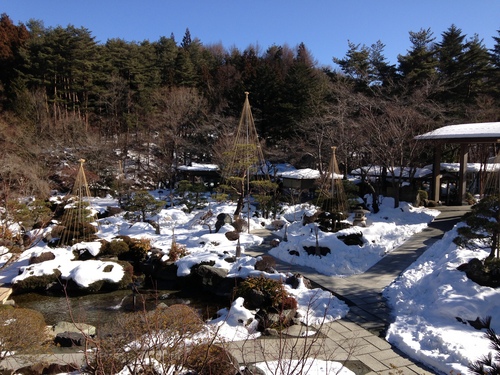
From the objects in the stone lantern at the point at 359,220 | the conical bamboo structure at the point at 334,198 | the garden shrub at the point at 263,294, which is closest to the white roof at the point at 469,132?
the conical bamboo structure at the point at 334,198

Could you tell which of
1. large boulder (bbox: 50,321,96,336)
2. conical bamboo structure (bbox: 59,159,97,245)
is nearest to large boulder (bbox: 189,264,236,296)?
large boulder (bbox: 50,321,96,336)

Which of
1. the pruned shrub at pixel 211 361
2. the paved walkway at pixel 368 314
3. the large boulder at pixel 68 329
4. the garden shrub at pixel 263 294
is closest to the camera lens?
the pruned shrub at pixel 211 361

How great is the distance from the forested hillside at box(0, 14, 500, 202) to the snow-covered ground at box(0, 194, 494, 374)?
4.89 meters

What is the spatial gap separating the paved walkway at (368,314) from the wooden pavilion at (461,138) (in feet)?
13.5

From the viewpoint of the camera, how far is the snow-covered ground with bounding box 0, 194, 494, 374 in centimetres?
650

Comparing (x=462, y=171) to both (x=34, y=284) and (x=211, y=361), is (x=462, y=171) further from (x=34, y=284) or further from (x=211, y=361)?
(x=34, y=284)

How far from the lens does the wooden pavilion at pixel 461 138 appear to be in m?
14.8

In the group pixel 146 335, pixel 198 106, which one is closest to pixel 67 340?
pixel 146 335

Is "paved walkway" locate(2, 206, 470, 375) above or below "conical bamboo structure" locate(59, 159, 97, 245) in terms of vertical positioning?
below

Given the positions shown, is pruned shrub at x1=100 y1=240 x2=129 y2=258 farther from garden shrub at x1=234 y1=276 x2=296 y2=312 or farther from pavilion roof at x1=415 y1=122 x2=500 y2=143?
pavilion roof at x1=415 y1=122 x2=500 y2=143

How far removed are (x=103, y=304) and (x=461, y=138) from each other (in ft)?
47.0

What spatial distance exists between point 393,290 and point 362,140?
12.0m

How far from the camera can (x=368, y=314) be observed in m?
7.81

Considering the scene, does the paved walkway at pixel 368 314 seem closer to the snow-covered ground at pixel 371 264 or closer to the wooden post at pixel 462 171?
the snow-covered ground at pixel 371 264
